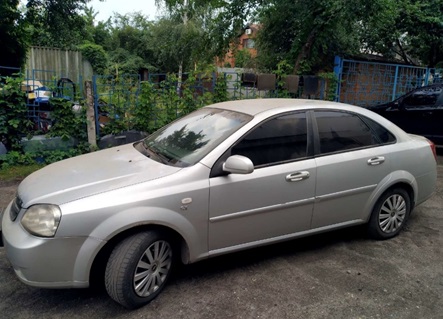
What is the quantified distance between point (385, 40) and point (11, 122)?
1313 cm

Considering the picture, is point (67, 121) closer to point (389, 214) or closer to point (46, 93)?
point (46, 93)

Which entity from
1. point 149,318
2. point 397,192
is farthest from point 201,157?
point 397,192

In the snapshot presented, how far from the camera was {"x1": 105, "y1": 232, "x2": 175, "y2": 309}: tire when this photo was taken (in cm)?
260

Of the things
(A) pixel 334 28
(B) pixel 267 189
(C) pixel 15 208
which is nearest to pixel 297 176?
(B) pixel 267 189

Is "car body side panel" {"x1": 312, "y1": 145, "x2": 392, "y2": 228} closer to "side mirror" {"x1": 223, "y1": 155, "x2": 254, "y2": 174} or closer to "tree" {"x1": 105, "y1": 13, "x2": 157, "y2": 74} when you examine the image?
"side mirror" {"x1": 223, "y1": 155, "x2": 254, "y2": 174}

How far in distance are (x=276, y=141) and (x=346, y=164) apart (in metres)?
0.75

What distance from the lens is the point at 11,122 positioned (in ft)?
20.3

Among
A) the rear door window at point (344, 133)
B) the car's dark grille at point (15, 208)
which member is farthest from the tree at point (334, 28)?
the car's dark grille at point (15, 208)

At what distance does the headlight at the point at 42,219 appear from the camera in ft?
8.11

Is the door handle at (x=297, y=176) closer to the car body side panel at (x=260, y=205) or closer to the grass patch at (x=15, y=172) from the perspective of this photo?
the car body side panel at (x=260, y=205)

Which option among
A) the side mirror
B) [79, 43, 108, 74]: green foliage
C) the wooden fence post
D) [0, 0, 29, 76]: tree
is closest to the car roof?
the side mirror

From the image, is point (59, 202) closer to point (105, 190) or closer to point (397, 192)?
point (105, 190)

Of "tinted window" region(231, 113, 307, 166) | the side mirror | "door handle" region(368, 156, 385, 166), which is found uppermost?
"tinted window" region(231, 113, 307, 166)

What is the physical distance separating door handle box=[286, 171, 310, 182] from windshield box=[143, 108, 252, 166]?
0.61m
